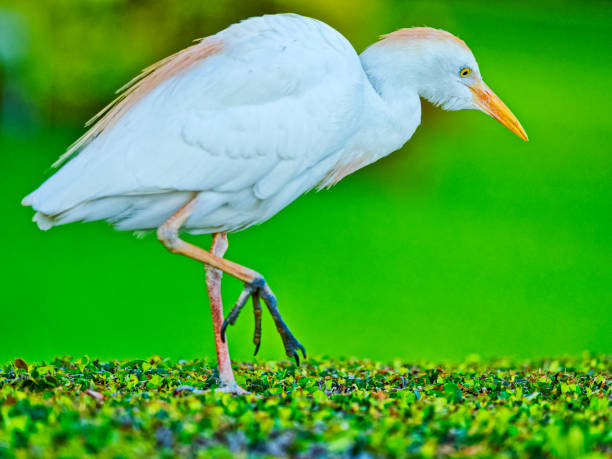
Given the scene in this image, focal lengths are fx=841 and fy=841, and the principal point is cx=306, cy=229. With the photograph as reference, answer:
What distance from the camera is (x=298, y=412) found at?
12.3 feet

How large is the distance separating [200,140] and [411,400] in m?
1.74

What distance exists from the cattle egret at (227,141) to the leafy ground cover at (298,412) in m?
0.57

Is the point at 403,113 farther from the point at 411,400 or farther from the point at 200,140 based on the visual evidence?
the point at 411,400

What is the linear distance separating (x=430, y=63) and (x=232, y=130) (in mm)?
1358

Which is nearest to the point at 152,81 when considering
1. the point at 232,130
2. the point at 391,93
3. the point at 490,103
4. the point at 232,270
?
the point at 232,130

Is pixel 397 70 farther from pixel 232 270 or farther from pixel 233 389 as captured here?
pixel 233 389

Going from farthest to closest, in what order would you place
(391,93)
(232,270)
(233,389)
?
(391,93), (233,389), (232,270)

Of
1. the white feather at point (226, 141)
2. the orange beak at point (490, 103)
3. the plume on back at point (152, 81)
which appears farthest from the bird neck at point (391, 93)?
the plume on back at point (152, 81)

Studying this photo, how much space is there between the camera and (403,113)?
5.03 metres

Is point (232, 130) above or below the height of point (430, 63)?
below

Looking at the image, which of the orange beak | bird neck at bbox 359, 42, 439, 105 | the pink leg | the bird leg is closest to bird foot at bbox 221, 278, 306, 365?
the bird leg

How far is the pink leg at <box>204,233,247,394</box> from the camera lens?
15.8ft

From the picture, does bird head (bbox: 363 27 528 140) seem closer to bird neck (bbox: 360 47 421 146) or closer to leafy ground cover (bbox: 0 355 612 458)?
bird neck (bbox: 360 47 421 146)

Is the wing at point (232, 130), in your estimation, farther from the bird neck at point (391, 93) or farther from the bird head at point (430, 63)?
the bird head at point (430, 63)
